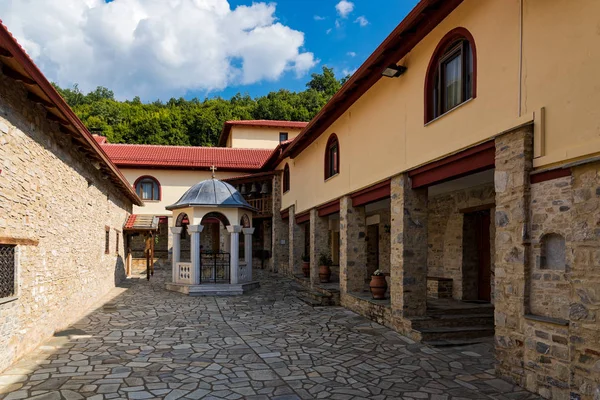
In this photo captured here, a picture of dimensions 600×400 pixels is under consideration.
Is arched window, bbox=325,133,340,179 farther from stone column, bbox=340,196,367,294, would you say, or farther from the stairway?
the stairway

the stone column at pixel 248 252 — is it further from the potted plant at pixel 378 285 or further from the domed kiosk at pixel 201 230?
the potted plant at pixel 378 285

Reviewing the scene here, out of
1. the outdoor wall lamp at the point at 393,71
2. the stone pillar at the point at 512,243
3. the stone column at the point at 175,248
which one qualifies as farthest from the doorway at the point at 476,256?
the stone column at the point at 175,248

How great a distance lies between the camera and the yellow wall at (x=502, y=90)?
15.4 ft

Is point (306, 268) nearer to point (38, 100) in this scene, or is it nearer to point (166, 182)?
point (38, 100)

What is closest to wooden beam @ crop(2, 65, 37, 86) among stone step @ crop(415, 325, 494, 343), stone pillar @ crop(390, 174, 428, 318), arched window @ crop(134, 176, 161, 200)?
stone pillar @ crop(390, 174, 428, 318)

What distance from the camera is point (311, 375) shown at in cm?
606

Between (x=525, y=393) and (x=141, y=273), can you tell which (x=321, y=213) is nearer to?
(x=525, y=393)

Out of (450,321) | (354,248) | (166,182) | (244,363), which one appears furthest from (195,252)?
(166,182)

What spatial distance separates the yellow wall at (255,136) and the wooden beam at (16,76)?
85.8ft

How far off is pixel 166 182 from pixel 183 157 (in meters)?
1.86

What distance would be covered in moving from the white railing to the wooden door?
9263mm

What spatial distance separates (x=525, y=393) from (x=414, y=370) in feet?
4.91

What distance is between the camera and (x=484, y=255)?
10.3 meters

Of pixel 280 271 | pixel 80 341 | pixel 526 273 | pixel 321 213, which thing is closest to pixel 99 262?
pixel 80 341
